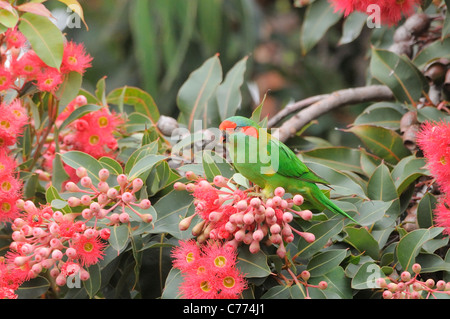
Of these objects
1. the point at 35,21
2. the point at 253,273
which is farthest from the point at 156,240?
the point at 35,21

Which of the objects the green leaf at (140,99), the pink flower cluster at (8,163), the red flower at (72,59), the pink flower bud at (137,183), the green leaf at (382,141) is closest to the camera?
the pink flower bud at (137,183)

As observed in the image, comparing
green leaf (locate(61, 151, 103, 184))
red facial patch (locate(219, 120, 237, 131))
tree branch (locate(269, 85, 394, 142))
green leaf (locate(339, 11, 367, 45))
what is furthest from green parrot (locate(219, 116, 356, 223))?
green leaf (locate(339, 11, 367, 45))

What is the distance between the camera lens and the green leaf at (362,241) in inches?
45.7

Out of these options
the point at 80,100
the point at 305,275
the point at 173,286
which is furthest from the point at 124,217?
the point at 80,100

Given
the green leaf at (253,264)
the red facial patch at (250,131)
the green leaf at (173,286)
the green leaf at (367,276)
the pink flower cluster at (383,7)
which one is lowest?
the green leaf at (367,276)

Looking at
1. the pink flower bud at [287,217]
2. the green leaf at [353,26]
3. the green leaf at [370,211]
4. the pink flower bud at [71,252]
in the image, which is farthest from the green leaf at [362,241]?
the green leaf at [353,26]

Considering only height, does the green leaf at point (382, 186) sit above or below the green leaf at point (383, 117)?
below

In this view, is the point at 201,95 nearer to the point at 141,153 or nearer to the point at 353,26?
the point at 141,153

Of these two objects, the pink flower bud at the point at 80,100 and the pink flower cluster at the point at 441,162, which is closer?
the pink flower cluster at the point at 441,162

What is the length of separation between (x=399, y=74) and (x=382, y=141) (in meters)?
Answer: 0.21

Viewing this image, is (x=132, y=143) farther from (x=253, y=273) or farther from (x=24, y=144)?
(x=253, y=273)

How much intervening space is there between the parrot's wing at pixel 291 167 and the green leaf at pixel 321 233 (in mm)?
85

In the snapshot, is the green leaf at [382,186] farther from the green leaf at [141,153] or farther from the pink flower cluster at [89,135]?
the pink flower cluster at [89,135]

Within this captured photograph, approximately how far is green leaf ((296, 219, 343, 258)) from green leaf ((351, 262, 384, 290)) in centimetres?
9
